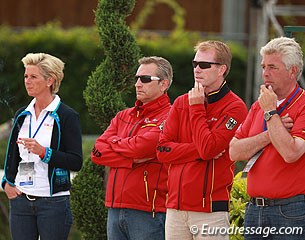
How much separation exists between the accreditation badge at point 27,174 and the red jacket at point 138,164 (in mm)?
522

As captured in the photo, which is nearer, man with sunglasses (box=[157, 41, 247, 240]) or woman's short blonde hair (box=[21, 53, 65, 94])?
man with sunglasses (box=[157, 41, 247, 240])

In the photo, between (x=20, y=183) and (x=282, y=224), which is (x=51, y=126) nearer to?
(x=20, y=183)

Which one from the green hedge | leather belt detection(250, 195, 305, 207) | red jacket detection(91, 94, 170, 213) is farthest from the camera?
the green hedge

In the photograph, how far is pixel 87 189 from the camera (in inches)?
307

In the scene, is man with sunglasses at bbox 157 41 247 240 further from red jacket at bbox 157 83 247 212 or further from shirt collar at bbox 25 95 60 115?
shirt collar at bbox 25 95 60 115

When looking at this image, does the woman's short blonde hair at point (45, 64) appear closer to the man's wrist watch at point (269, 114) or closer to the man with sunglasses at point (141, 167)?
the man with sunglasses at point (141, 167)

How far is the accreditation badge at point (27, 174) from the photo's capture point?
22.5ft

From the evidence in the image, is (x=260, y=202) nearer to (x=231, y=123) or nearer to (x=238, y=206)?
(x=231, y=123)

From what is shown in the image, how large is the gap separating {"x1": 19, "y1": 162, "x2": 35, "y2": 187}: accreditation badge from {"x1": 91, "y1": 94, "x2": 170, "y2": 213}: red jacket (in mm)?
522

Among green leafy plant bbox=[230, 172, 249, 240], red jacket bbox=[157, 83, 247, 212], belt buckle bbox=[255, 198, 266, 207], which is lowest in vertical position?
green leafy plant bbox=[230, 172, 249, 240]

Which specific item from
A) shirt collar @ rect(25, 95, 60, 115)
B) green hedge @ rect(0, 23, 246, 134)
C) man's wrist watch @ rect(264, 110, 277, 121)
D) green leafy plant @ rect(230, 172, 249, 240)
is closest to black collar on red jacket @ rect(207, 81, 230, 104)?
man's wrist watch @ rect(264, 110, 277, 121)

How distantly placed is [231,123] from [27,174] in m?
1.72

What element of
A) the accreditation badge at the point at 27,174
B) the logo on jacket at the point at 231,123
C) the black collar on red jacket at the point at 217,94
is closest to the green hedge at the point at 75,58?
the accreditation badge at the point at 27,174

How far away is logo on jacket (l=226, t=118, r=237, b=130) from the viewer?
20.2 ft
